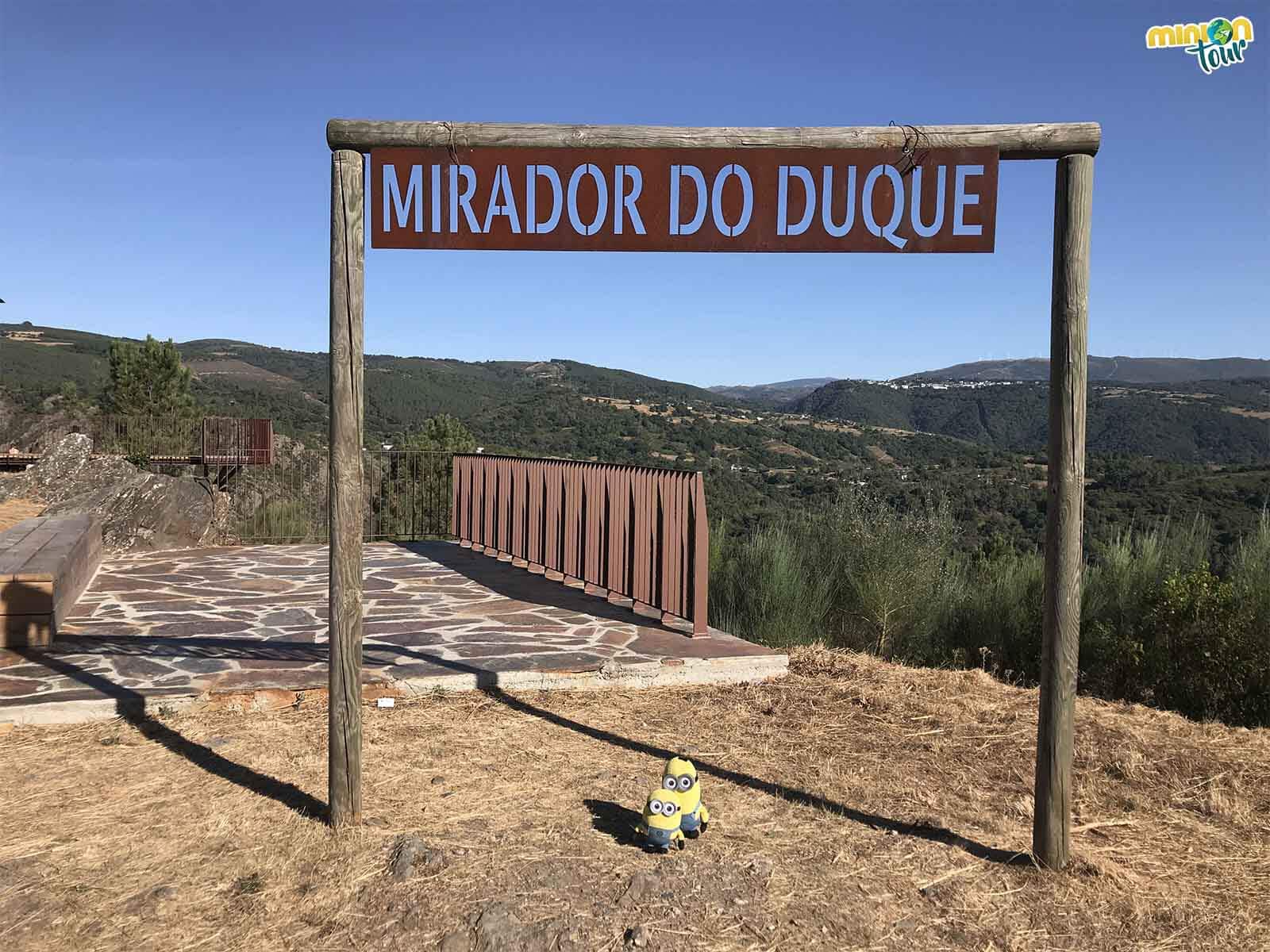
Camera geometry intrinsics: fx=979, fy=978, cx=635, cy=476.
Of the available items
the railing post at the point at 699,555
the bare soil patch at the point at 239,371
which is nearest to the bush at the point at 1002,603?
the railing post at the point at 699,555

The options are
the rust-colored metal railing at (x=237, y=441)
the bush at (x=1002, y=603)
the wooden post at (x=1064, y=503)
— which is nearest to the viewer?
the wooden post at (x=1064, y=503)

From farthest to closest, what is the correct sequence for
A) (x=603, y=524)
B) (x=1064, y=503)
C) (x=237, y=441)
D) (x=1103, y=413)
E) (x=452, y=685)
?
(x=1103, y=413) → (x=237, y=441) → (x=603, y=524) → (x=452, y=685) → (x=1064, y=503)

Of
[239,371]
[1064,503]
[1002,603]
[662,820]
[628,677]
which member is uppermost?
[239,371]

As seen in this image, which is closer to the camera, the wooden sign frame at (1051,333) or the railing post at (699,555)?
the wooden sign frame at (1051,333)

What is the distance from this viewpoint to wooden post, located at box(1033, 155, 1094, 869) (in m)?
3.17

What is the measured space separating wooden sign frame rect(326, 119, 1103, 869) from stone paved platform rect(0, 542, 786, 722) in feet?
6.27

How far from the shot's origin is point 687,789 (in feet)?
11.1

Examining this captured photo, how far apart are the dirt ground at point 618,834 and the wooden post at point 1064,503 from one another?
0.25 metres

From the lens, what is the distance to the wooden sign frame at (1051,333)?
3.18 m

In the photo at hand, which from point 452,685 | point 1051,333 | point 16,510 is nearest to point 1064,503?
point 1051,333

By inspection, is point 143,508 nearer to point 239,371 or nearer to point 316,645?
point 316,645

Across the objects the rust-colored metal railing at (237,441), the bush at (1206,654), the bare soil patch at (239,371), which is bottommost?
the bush at (1206,654)

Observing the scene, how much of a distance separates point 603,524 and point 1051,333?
180 inches

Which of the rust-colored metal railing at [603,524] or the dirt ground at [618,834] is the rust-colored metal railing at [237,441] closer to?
the rust-colored metal railing at [603,524]
